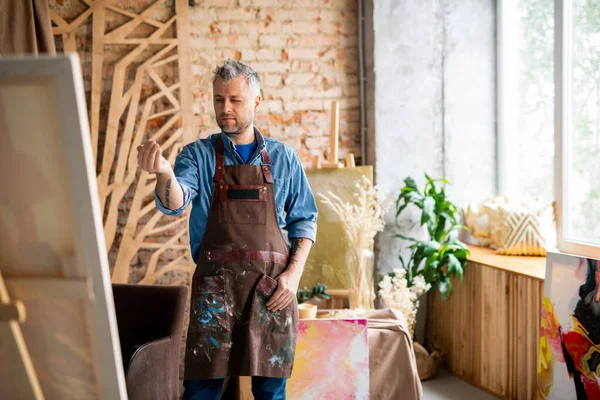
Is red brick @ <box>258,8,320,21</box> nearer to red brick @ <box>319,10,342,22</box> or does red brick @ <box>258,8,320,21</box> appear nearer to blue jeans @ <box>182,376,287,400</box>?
red brick @ <box>319,10,342,22</box>

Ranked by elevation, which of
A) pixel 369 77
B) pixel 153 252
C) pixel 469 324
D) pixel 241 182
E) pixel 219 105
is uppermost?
pixel 369 77

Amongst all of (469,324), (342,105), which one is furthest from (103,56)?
(469,324)

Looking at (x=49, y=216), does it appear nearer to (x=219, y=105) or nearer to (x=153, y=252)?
(x=219, y=105)

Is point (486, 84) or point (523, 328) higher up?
point (486, 84)

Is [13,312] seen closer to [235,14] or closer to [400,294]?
[400,294]

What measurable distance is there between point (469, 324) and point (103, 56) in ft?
9.66

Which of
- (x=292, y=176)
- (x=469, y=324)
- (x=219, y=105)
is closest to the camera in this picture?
(x=219, y=105)

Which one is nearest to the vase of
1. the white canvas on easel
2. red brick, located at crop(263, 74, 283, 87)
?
red brick, located at crop(263, 74, 283, 87)

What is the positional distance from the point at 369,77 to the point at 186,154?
2.24 meters

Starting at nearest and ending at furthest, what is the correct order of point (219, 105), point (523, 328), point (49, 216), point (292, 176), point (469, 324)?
point (49, 216)
point (219, 105)
point (292, 176)
point (523, 328)
point (469, 324)

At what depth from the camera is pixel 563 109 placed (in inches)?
140

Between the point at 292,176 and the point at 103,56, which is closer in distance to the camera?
the point at 292,176

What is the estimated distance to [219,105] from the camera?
7.51 ft

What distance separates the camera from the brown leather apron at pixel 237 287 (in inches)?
89.0
